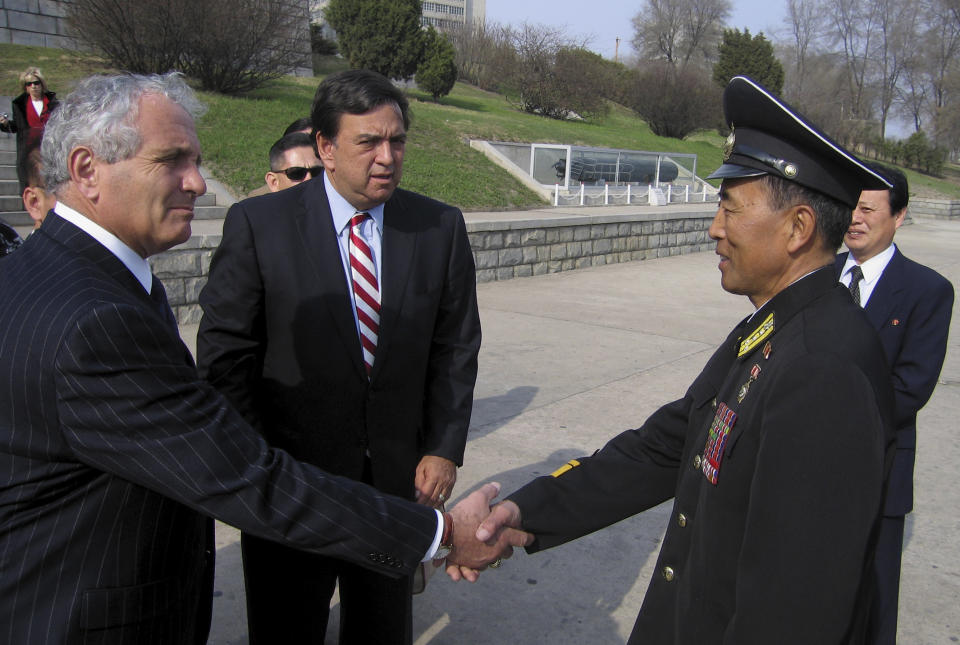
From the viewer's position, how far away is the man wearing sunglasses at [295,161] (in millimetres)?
3529

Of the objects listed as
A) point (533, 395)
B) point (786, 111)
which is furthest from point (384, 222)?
point (533, 395)

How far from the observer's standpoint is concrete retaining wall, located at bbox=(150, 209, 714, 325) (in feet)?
21.7

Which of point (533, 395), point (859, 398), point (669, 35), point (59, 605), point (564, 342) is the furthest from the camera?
point (669, 35)

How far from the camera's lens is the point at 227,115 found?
12.5 meters

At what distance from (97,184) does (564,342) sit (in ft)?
19.2

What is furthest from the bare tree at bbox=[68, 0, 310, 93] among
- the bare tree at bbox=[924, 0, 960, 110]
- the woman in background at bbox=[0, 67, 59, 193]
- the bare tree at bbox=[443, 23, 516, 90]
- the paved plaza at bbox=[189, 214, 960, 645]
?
the bare tree at bbox=[924, 0, 960, 110]

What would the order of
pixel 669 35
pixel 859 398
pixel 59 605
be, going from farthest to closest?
pixel 669 35 → pixel 59 605 → pixel 859 398

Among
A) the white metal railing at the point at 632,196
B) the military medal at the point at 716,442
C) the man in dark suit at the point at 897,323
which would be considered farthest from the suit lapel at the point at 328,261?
the white metal railing at the point at 632,196

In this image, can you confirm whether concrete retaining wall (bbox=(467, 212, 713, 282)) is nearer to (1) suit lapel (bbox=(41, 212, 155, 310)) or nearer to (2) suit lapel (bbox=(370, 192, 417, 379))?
(2) suit lapel (bbox=(370, 192, 417, 379))

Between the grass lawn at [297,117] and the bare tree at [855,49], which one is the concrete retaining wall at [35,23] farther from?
the bare tree at [855,49]

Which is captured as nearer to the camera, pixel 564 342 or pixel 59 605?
pixel 59 605

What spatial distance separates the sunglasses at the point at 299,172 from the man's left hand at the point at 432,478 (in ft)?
5.38

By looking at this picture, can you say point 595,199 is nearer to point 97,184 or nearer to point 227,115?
point 227,115

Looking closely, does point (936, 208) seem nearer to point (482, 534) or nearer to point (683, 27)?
point (683, 27)
